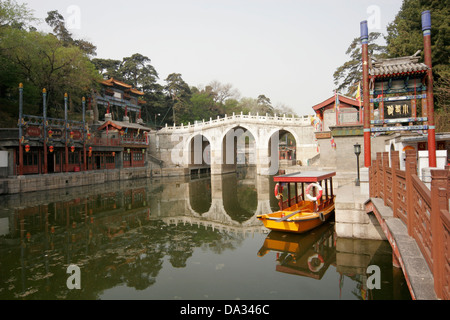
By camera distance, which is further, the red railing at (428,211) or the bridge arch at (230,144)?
the bridge arch at (230,144)

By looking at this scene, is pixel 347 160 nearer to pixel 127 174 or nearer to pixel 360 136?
pixel 360 136

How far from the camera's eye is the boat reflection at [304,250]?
7.13 m

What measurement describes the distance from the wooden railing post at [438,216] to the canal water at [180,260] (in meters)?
2.79

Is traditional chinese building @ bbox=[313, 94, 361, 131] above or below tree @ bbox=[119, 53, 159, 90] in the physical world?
below

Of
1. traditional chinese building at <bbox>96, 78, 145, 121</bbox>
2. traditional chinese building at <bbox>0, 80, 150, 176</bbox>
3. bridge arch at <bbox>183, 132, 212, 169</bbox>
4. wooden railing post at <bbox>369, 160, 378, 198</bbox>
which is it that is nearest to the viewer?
wooden railing post at <bbox>369, 160, 378, 198</bbox>

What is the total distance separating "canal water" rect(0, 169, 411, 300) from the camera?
19.8 feet

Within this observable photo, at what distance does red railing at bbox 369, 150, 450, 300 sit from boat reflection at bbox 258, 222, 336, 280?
7.34 ft

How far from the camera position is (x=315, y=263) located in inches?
293

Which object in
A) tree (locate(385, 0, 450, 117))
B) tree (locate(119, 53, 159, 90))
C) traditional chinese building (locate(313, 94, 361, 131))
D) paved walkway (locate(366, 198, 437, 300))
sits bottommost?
paved walkway (locate(366, 198, 437, 300))

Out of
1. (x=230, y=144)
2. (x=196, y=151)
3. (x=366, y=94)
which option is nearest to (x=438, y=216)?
(x=366, y=94)

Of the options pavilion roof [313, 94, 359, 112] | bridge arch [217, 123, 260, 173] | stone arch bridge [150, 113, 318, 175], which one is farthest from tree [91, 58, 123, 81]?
pavilion roof [313, 94, 359, 112]

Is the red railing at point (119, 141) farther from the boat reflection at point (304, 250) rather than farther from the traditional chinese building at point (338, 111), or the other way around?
the boat reflection at point (304, 250)

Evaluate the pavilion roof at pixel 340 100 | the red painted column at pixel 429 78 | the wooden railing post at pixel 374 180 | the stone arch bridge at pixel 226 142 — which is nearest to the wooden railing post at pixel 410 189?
the wooden railing post at pixel 374 180

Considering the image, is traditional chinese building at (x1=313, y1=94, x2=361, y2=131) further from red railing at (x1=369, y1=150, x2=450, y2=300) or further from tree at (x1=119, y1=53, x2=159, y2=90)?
tree at (x1=119, y1=53, x2=159, y2=90)
